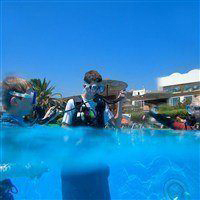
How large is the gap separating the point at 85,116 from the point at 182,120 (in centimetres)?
533

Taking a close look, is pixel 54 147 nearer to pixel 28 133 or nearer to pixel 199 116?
pixel 28 133

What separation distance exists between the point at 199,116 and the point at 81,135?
589cm

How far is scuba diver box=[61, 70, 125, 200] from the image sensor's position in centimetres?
252

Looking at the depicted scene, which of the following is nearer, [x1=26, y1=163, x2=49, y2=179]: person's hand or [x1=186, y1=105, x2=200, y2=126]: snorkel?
[x1=26, y1=163, x2=49, y2=179]: person's hand

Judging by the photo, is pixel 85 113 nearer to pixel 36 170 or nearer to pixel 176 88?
pixel 36 170

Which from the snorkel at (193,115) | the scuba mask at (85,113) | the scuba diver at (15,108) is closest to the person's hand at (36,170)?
the scuba diver at (15,108)

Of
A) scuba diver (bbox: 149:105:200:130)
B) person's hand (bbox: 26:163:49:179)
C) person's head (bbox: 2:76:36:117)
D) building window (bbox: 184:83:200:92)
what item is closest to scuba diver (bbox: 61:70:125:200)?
person's hand (bbox: 26:163:49:179)

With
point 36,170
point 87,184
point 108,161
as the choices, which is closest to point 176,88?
point 108,161

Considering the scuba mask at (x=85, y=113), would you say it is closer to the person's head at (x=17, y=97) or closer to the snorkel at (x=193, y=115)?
the person's head at (x=17, y=97)

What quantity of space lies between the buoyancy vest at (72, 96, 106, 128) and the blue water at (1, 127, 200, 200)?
7 cm

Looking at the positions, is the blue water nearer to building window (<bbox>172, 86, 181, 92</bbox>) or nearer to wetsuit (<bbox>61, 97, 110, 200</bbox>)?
wetsuit (<bbox>61, 97, 110, 200</bbox>)

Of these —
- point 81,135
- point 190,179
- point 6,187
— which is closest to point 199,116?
point 190,179

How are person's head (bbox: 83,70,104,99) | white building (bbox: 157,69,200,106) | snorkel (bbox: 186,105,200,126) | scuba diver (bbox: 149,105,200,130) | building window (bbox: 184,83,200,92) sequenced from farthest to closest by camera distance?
1. white building (bbox: 157,69,200,106)
2. building window (bbox: 184,83,200,92)
3. snorkel (bbox: 186,105,200,126)
4. scuba diver (bbox: 149,105,200,130)
5. person's head (bbox: 83,70,104,99)

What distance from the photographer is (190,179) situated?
9.55 feet
